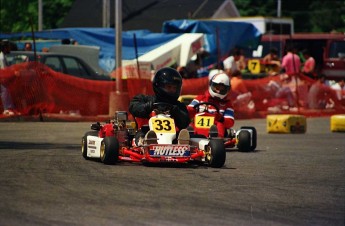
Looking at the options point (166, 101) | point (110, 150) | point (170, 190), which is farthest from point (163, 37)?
point (170, 190)

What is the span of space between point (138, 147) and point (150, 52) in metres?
16.1

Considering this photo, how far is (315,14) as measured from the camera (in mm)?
64500

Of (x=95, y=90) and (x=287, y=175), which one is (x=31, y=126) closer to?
(x=95, y=90)

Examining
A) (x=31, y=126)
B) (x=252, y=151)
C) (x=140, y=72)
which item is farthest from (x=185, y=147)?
(x=140, y=72)

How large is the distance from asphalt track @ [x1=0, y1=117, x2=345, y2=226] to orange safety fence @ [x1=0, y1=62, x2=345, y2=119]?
18.2 ft

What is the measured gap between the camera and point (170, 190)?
9.65 m

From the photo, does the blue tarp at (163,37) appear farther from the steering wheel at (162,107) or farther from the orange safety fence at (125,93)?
the steering wheel at (162,107)

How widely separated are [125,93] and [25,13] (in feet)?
95.0

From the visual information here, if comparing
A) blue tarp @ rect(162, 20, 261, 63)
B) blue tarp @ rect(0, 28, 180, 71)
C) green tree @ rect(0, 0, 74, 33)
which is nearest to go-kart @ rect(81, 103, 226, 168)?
blue tarp @ rect(0, 28, 180, 71)

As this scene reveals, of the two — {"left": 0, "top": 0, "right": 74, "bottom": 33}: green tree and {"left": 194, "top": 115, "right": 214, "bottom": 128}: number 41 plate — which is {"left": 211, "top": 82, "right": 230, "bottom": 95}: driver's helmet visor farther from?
{"left": 0, "top": 0, "right": 74, "bottom": 33}: green tree

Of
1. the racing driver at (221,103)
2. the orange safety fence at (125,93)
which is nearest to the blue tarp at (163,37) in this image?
the orange safety fence at (125,93)

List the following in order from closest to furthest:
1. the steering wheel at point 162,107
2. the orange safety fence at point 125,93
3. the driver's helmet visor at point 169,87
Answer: the steering wheel at point 162,107 → the driver's helmet visor at point 169,87 → the orange safety fence at point 125,93

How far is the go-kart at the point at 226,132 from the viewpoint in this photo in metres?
14.6

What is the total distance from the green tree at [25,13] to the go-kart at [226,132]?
3260 cm
